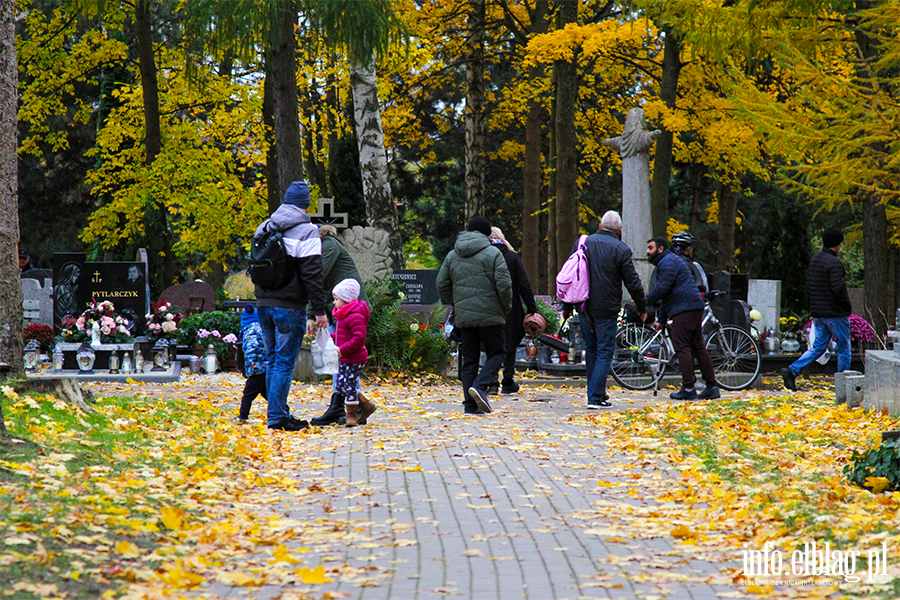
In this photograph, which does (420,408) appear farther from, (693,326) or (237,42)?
(237,42)

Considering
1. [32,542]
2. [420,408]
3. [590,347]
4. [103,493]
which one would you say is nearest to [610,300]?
[590,347]

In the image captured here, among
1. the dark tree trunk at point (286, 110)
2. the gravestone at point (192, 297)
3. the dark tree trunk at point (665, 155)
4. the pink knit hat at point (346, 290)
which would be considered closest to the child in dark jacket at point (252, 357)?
the pink knit hat at point (346, 290)

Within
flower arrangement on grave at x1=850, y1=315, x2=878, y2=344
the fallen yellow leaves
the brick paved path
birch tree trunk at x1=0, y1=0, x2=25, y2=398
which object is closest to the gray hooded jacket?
the brick paved path

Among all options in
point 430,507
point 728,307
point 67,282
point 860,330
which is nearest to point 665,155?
point 728,307

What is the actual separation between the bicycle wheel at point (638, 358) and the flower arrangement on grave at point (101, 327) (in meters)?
7.33

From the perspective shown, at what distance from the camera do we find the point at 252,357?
376 inches

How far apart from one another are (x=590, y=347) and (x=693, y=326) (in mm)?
1441

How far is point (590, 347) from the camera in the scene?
11.3 meters

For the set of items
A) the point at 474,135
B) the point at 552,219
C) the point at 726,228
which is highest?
the point at 474,135

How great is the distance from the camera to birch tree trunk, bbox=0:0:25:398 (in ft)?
29.6

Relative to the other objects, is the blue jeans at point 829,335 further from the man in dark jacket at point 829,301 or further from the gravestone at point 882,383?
the gravestone at point 882,383

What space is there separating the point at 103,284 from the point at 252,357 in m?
8.50

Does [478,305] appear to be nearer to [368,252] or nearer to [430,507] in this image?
[430,507]

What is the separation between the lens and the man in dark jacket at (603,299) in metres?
11.0
